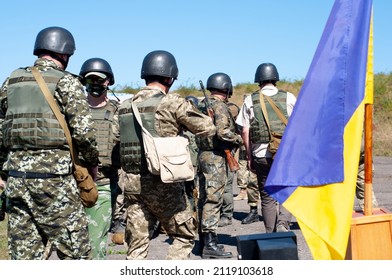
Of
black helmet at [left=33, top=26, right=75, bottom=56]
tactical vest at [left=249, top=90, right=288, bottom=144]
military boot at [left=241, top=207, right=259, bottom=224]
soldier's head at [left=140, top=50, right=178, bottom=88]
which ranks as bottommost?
military boot at [left=241, top=207, right=259, bottom=224]

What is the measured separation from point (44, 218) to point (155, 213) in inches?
45.1

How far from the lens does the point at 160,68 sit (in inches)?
228

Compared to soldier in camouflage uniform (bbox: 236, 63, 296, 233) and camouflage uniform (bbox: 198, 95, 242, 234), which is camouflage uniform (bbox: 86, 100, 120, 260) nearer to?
camouflage uniform (bbox: 198, 95, 242, 234)

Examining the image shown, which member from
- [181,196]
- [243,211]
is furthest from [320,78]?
[243,211]

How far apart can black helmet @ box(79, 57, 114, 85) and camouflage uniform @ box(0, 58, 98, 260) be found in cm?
190

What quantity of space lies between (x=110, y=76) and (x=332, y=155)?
11.0 ft

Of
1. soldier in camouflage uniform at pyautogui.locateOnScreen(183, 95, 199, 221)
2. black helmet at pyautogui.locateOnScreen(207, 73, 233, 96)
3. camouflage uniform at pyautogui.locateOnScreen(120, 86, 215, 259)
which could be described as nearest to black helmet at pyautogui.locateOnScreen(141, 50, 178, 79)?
camouflage uniform at pyautogui.locateOnScreen(120, 86, 215, 259)

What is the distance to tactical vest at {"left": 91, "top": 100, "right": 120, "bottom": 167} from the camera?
6367mm

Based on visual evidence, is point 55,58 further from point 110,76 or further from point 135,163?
point 110,76

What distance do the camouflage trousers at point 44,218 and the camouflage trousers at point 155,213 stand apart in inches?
31.3

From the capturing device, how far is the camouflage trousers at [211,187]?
25.5 ft

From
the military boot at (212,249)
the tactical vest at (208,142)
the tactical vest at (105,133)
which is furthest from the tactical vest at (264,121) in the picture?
the tactical vest at (105,133)

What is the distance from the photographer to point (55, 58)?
504 centimetres
